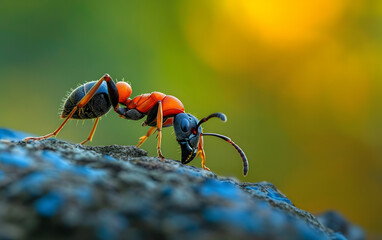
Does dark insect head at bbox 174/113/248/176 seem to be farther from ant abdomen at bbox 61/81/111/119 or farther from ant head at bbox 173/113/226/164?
ant abdomen at bbox 61/81/111/119

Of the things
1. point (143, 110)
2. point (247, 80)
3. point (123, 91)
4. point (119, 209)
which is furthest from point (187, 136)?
point (247, 80)

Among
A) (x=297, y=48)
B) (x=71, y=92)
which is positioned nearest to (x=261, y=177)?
(x=297, y=48)

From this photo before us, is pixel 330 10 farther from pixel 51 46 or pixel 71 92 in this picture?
pixel 71 92

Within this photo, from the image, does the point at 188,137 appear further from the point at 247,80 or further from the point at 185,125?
the point at 247,80

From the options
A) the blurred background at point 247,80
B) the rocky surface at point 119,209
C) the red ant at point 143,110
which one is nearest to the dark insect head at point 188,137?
the red ant at point 143,110

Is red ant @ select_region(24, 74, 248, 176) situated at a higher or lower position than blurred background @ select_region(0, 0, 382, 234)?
lower

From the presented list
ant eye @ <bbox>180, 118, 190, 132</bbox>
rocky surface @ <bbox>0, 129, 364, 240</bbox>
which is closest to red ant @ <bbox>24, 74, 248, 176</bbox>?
ant eye @ <bbox>180, 118, 190, 132</bbox>

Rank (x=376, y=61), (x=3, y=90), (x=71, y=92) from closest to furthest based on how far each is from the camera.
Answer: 1. (x=71, y=92)
2. (x=3, y=90)
3. (x=376, y=61)
